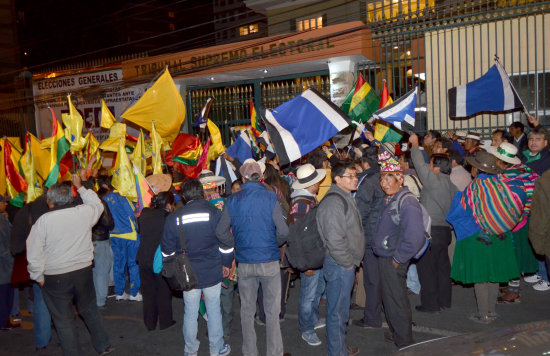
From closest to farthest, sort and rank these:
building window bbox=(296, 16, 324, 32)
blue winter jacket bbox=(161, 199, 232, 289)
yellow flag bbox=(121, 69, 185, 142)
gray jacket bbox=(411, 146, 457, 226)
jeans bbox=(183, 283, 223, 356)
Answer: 1. blue winter jacket bbox=(161, 199, 232, 289)
2. jeans bbox=(183, 283, 223, 356)
3. gray jacket bbox=(411, 146, 457, 226)
4. yellow flag bbox=(121, 69, 185, 142)
5. building window bbox=(296, 16, 324, 32)

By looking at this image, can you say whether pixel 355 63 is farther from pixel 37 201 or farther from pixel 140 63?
pixel 37 201

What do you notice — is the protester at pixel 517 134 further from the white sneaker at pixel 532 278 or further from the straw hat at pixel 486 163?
the straw hat at pixel 486 163

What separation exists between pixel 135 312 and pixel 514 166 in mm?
5725

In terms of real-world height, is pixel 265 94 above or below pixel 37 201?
above

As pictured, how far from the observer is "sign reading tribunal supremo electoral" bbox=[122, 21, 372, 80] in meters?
11.9

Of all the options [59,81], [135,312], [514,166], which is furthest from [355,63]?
[59,81]

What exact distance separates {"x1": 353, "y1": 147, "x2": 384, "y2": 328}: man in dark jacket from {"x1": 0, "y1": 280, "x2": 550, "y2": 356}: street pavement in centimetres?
18

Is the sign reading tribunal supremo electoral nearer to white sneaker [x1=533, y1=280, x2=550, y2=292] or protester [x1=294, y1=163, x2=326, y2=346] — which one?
protester [x1=294, y1=163, x2=326, y2=346]

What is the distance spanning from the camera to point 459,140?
9.50 metres

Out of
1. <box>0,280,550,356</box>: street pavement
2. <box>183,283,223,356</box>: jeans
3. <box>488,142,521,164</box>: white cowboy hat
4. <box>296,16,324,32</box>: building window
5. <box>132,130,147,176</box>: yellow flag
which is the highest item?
<box>296,16,324,32</box>: building window

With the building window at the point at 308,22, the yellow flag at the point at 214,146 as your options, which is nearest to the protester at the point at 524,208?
the yellow flag at the point at 214,146

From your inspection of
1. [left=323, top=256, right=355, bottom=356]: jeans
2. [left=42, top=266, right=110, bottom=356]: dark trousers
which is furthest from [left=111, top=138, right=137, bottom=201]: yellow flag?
[left=323, top=256, right=355, bottom=356]: jeans

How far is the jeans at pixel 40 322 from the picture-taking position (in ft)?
19.1

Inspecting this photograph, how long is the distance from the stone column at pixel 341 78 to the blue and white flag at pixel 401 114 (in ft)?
14.7
